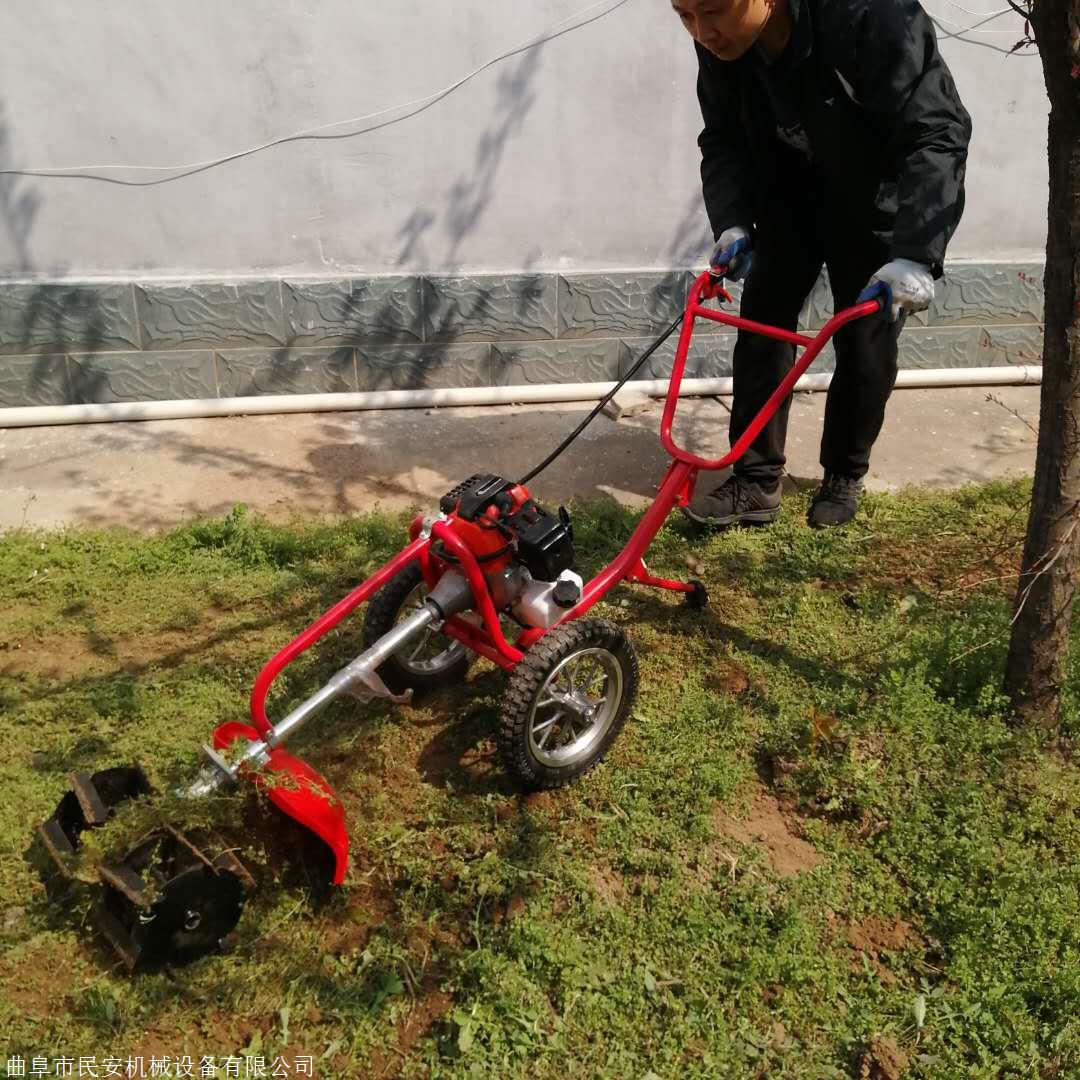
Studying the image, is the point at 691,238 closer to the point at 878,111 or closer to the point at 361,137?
the point at 361,137

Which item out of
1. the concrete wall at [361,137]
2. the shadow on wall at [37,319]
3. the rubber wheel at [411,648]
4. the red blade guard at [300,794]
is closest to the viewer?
the red blade guard at [300,794]

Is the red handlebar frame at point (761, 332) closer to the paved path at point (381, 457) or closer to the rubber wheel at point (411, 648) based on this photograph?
the rubber wheel at point (411, 648)

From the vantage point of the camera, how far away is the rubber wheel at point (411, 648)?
3012 millimetres

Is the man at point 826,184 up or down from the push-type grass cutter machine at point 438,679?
up

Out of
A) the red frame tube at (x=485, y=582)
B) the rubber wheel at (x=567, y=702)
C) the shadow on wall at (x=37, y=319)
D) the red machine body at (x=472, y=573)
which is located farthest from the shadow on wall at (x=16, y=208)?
the rubber wheel at (x=567, y=702)

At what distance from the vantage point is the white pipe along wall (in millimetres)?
4934

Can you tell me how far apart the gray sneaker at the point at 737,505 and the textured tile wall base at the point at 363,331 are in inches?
56.2

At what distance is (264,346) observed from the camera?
201 inches

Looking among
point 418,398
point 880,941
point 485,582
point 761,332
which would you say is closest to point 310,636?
point 485,582

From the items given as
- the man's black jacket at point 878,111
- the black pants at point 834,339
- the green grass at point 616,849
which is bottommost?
the green grass at point 616,849

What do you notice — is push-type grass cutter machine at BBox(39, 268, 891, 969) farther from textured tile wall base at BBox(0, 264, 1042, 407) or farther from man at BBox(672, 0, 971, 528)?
textured tile wall base at BBox(0, 264, 1042, 407)

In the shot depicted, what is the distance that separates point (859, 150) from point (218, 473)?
112 inches

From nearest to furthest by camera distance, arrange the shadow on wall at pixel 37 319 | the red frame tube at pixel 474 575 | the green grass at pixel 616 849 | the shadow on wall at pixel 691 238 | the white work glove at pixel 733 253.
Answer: the green grass at pixel 616 849 → the red frame tube at pixel 474 575 → the white work glove at pixel 733 253 → the shadow on wall at pixel 37 319 → the shadow on wall at pixel 691 238

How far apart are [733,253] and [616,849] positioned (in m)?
2.06
